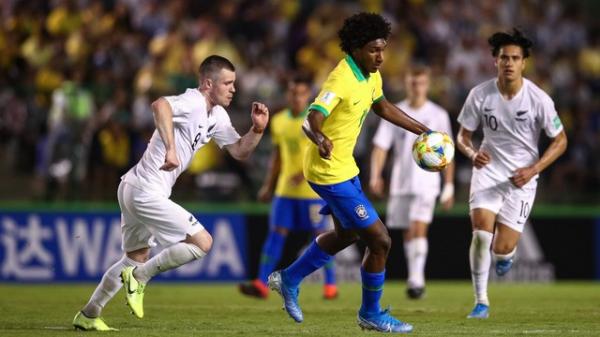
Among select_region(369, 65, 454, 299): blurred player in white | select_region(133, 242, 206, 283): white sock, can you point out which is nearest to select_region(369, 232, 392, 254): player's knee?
select_region(133, 242, 206, 283): white sock

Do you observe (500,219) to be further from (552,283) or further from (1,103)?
(1,103)

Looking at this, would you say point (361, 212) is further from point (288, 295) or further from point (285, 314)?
point (285, 314)

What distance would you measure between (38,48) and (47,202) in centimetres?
338

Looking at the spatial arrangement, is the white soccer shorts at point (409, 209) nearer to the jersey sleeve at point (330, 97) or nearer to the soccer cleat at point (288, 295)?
the soccer cleat at point (288, 295)

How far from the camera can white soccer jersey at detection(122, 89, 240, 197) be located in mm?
9016

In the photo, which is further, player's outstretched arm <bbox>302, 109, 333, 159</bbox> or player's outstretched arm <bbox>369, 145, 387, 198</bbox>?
player's outstretched arm <bbox>369, 145, 387, 198</bbox>

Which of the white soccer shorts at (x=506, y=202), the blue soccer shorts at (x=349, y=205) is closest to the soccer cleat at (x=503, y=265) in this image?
the white soccer shorts at (x=506, y=202)

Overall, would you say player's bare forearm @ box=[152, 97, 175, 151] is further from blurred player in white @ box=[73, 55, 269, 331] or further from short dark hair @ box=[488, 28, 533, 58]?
short dark hair @ box=[488, 28, 533, 58]

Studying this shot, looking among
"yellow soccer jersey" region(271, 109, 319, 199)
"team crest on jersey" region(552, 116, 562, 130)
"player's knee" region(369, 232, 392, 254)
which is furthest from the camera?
"yellow soccer jersey" region(271, 109, 319, 199)

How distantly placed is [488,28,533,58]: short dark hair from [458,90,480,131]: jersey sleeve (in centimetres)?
53

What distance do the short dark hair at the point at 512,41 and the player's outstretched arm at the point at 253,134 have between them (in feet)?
8.23

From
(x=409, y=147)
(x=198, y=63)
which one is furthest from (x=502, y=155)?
(x=198, y=63)

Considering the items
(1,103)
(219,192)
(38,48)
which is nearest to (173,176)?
(219,192)

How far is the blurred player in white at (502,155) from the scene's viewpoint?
10688 mm
